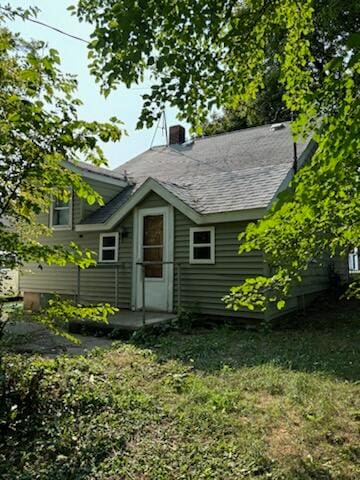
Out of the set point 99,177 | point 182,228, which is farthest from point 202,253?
point 99,177

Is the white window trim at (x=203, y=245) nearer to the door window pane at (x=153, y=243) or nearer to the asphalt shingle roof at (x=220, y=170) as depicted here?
the asphalt shingle roof at (x=220, y=170)

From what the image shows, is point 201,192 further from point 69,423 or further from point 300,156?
point 69,423

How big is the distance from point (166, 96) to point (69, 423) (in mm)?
2972

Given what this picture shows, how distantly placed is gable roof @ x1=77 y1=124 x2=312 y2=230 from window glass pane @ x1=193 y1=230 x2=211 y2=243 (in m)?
0.55

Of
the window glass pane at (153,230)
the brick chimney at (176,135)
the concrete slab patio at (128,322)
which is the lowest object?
the concrete slab patio at (128,322)

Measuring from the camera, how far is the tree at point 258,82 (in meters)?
2.08

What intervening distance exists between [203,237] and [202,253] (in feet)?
1.28

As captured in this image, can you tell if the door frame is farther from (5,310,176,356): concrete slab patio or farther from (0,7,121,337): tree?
(0,7,121,337): tree

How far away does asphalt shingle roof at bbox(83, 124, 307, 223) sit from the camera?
867cm

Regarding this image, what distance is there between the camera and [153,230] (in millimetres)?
9766

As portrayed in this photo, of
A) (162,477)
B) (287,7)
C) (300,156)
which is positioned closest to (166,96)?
(287,7)

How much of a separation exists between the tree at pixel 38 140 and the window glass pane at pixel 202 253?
559 centimetres

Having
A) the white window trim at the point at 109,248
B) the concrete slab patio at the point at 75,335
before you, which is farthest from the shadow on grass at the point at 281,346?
the white window trim at the point at 109,248

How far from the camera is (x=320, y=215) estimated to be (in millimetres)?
2473
